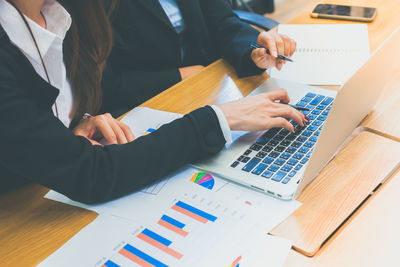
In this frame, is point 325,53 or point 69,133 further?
point 325,53

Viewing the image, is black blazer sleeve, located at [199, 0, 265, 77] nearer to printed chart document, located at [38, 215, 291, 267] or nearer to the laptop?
the laptop

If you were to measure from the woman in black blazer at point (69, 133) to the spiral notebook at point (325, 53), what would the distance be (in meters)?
0.20

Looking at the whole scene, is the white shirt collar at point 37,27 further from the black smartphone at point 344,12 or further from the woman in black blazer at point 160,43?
the black smartphone at point 344,12

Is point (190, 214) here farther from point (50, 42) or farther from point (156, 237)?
point (50, 42)

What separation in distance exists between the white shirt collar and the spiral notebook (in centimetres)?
60

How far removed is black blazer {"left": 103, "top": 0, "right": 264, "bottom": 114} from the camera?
4.17 feet

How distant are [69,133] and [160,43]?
0.73 meters

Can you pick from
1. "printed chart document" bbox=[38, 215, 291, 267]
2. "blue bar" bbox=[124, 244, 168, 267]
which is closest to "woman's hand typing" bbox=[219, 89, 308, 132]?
"printed chart document" bbox=[38, 215, 291, 267]

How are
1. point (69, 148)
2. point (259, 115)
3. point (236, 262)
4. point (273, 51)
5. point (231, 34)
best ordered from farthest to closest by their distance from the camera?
point (231, 34), point (273, 51), point (259, 115), point (69, 148), point (236, 262)

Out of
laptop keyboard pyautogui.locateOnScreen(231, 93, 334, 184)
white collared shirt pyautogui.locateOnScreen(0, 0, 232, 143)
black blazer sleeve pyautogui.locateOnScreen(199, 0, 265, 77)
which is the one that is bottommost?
laptop keyboard pyautogui.locateOnScreen(231, 93, 334, 184)

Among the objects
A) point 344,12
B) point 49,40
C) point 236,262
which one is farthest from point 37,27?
point 344,12

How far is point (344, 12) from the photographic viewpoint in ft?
4.43

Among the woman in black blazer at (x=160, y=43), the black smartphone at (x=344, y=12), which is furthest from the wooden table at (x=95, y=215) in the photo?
the black smartphone at (x=344, y=12)

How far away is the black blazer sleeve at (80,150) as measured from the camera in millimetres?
650
